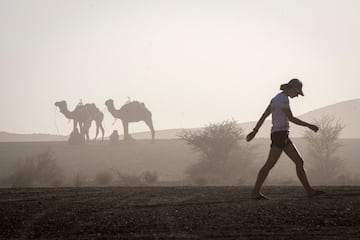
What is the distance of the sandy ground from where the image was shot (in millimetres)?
7777

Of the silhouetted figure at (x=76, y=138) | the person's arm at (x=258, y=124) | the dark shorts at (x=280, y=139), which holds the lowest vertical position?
the dark shorts at (x=280, y=139)

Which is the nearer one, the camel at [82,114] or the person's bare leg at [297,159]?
the person's bare leg at [297,159]

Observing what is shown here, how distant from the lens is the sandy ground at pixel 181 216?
25.5 feet

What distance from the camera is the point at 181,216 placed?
9.03 metres

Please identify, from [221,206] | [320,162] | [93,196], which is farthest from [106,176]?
[221,206]

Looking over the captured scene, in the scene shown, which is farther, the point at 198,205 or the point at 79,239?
the point at 198,205

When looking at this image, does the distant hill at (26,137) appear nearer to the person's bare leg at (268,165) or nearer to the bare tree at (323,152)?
the bare tree at (323,152)

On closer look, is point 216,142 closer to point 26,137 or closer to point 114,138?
point 114,138

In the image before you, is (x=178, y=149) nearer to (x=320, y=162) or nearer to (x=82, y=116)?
(x=82, y=116)

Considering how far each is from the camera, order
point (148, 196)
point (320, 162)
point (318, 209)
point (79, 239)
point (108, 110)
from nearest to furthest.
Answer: point (79, 239)
point (318, 209)
point (148, 196)
point (320, 162)
point (108, 110)

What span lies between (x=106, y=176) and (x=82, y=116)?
1001 inches

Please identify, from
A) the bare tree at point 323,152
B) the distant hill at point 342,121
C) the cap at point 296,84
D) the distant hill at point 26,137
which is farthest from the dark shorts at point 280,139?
the distant hill at point 26,137

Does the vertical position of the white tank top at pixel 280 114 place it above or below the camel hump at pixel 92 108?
below

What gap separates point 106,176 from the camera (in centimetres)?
3675
